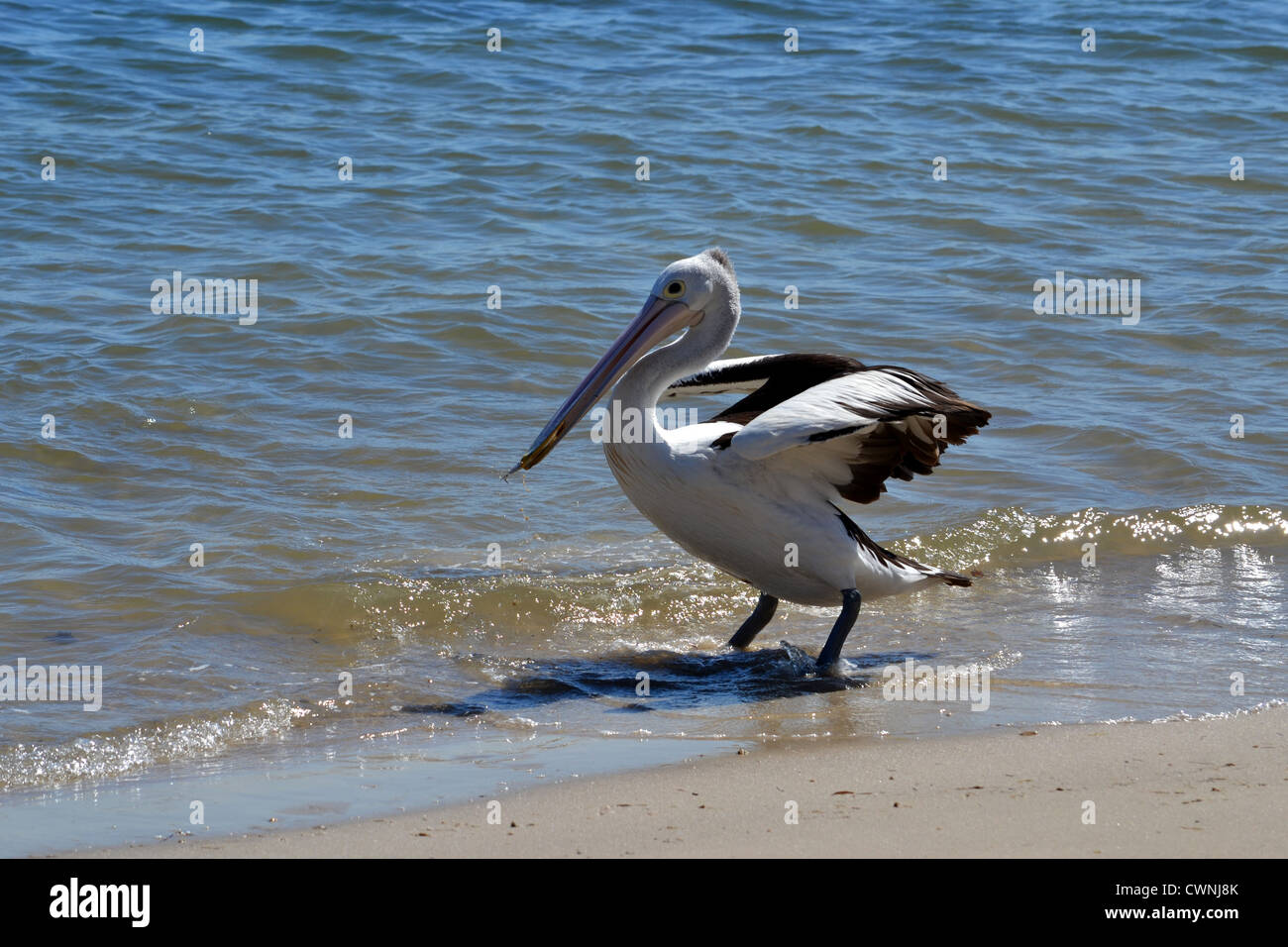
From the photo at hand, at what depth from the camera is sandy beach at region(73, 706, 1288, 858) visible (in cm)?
362

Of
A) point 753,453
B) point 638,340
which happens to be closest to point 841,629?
point 753,453

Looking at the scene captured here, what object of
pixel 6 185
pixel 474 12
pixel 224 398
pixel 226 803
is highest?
pixel 474 12

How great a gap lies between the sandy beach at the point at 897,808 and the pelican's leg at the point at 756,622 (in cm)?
115

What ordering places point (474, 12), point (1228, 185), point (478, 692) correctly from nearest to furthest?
point (478, 692)
point (1228, 185)
point (474, 12)

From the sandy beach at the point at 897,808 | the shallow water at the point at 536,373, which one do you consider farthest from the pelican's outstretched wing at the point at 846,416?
the sandy beach at the point at 897,808

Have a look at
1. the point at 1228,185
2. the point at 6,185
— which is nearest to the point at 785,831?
the point at 6,185

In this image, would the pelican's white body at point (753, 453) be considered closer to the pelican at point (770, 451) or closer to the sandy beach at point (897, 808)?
the pelican at point (770, 451)

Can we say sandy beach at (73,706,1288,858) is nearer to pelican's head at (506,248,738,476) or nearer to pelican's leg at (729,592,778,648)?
pelican's leg at (729,592,778,648)

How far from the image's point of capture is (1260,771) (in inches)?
164

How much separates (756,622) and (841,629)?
39 centimetres

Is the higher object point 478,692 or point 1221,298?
point 1221,298

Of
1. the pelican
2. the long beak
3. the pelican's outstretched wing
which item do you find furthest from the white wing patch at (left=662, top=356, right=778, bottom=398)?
the long beak

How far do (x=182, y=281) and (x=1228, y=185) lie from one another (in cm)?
904

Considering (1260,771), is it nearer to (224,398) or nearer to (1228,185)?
(224,398)
